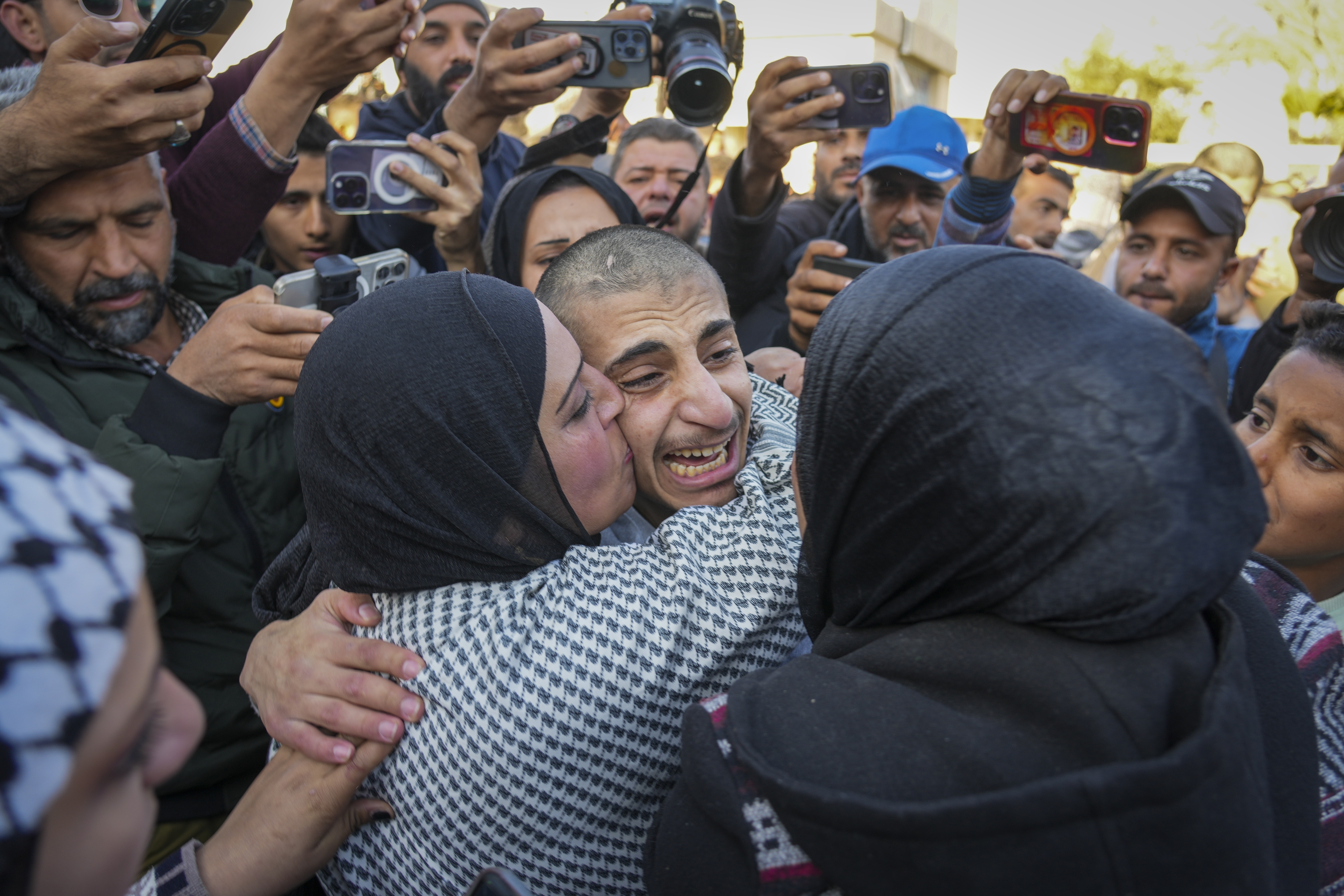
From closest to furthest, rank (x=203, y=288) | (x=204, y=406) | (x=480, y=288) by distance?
(x=480, y=288)
(x=204, y=406)
(x=203, y=288)

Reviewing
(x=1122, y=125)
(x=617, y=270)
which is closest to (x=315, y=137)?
(x=617, y=270)

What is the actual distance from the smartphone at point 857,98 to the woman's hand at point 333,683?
7.80ft

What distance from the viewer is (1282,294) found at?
19.9 feet

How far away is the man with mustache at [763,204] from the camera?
3074 millimetres

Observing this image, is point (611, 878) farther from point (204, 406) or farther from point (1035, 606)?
point (204, 406)

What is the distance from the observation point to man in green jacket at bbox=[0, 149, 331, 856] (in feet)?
6.55

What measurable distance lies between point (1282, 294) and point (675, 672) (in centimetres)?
646

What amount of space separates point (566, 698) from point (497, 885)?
366mm

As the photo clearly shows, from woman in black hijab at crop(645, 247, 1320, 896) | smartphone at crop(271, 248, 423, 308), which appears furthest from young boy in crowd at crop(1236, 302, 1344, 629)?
smartphone at crop(271, 248, 423, 308)

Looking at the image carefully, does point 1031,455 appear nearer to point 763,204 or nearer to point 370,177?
point 370,177

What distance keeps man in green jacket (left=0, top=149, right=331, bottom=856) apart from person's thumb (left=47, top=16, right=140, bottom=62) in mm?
340


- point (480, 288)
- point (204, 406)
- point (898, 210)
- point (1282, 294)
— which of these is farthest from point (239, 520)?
point (1282, 294)

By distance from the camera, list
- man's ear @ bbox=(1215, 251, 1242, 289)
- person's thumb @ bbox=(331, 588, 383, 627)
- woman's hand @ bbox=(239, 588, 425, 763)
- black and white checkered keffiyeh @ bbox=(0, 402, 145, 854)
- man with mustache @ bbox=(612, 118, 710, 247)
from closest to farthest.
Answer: black and white checkered keffiyeh @ bbox=(0, 402, 145, 854) → woman's hand @ bbox=(239, 588, 425, 763) → person's thumb @ bbox=(331, 588, 383, 627) → man's ear @ bbox=(1215, 251, 1242, 289) → man with mustache @ bbox=(612, 118, 710, 247)

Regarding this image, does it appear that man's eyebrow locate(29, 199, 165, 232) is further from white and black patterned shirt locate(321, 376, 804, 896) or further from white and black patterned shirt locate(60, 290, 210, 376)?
white and black patterned shirt locate(321, 376, 804, 896)
